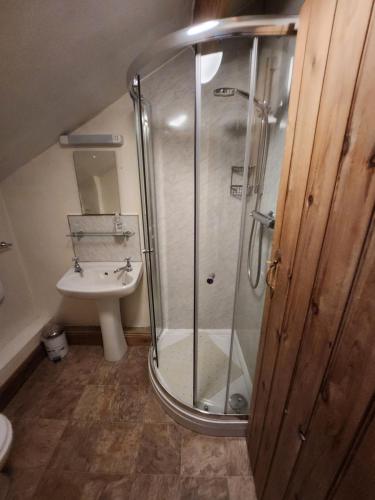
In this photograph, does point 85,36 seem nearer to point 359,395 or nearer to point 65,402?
point 359,395

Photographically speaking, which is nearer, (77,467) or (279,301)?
(279,301)

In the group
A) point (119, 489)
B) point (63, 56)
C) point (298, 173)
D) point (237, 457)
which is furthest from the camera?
point (237, 457)

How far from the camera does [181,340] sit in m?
1.96

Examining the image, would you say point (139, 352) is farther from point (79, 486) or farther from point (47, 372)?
point (79, 486)

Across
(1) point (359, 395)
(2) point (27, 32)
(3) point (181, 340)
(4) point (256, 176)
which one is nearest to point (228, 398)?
(3) point (181, 340)

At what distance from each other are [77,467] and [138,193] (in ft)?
5.85

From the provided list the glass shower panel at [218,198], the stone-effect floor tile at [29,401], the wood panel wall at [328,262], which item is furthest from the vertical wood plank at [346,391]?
the stone-effect floor tile at [29,401]

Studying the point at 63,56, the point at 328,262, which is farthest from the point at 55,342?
the point at 328,262

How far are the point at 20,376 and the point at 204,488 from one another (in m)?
1.54

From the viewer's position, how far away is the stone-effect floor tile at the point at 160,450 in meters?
1.16

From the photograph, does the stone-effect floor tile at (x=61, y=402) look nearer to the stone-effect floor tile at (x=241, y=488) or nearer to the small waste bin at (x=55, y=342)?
the small waste bin at (x=55, y=342)

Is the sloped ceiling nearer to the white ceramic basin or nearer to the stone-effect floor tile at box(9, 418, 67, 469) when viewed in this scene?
the white ceramic basin

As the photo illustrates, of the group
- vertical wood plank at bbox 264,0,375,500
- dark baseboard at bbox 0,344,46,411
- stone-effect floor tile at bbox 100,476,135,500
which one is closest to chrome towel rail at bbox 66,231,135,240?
dark baseboard at bbox 0,344,46,411

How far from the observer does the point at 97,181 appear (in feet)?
5.37
